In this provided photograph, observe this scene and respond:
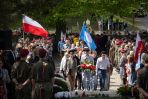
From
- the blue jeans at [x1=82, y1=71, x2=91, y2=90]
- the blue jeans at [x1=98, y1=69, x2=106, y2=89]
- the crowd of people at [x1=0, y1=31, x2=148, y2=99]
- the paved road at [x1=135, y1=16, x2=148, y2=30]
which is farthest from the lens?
the paved road at [x1=135, y1=16, x2=148, y2=30]

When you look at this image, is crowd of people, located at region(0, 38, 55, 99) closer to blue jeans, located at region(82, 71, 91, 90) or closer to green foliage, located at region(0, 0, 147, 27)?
blue jeans, located at region(82, 71, 91, 90)

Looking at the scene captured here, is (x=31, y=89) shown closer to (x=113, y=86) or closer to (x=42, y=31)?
(x=42, y=31)

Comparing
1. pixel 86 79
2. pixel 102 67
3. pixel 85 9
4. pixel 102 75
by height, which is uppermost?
pixel 85 9

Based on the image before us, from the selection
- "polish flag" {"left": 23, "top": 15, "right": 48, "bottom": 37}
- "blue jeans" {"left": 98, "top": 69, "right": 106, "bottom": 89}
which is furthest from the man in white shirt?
"polish flag" {"left": 23, "top": 15, "right": 48, "bottom": 37}

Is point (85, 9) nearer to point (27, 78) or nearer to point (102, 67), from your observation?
point (102, 67)

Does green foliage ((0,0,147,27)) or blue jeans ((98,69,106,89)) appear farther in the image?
green foliage ((0,0,147,27))

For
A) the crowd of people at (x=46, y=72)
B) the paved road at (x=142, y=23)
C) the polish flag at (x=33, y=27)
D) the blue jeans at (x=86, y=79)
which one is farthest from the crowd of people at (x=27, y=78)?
the paved road at (x=142, y=23)

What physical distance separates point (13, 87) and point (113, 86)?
8197mm

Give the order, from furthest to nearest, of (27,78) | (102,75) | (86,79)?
1. (102,75)
2. (86,79)
3. (27,78)

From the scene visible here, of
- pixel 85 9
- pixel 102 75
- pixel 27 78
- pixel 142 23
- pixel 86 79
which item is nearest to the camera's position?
pixel 27 78

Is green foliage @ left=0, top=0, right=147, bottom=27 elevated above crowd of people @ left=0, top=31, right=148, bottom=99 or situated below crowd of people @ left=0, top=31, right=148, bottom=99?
above

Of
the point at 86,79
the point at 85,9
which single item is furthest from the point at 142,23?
the point at 86,79

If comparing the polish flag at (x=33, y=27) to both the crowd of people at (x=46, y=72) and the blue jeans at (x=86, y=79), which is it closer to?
the crowd of people at (x=46, y=72)

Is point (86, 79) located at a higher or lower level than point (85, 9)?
lower
